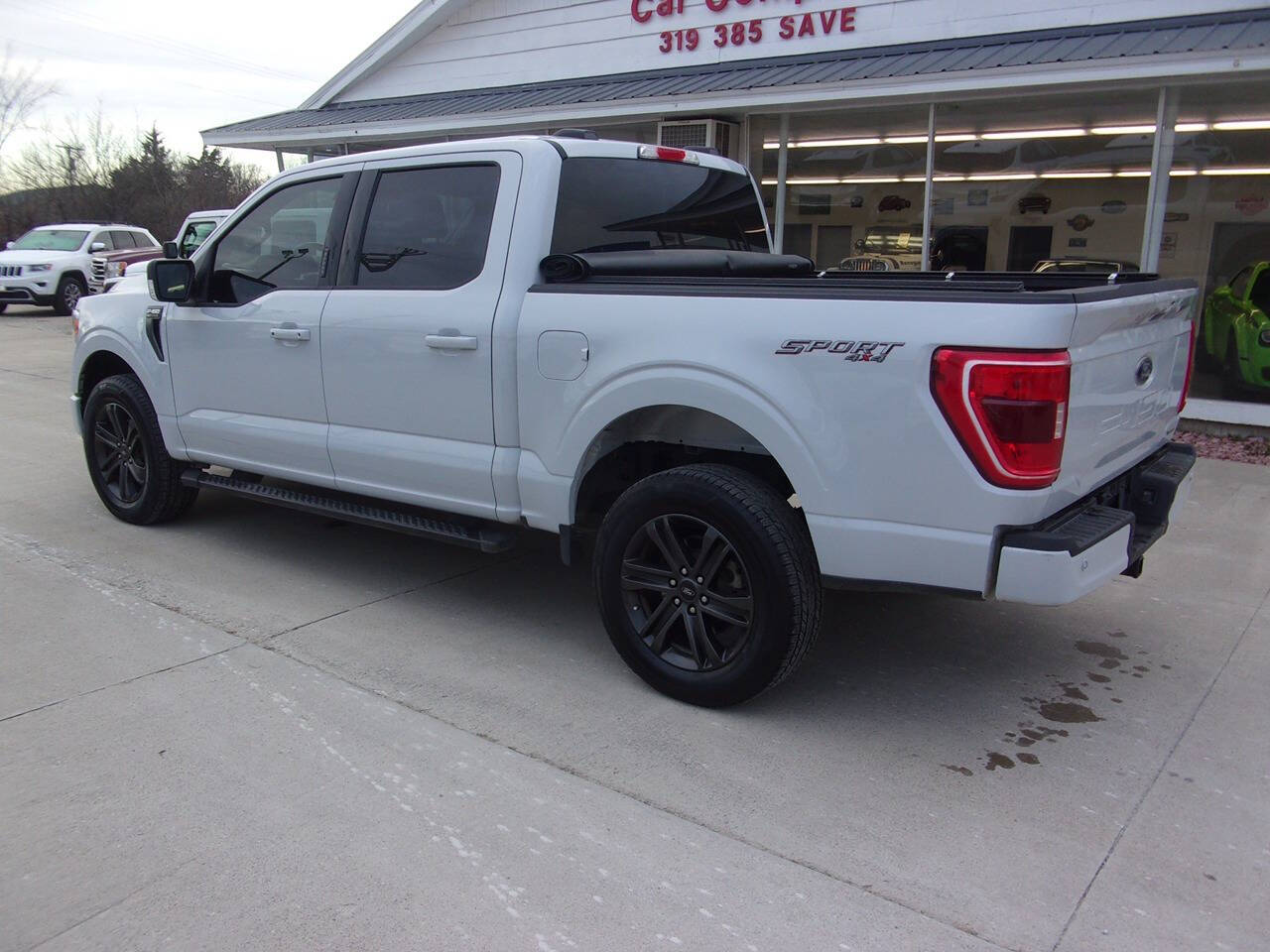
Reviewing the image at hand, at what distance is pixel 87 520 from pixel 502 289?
3643mm

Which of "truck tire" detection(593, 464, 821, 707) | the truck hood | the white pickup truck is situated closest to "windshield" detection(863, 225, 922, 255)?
the white pickup truck

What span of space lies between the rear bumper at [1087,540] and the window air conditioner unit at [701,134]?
27.5 feet

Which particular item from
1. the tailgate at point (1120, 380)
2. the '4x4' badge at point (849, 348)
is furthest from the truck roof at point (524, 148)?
the tailgate at point (1120, 380)

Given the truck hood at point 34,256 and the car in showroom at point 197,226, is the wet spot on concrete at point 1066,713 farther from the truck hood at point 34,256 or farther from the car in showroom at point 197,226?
the truck hood at point 34,256

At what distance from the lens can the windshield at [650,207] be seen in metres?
4.22

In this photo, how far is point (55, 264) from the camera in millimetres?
19703

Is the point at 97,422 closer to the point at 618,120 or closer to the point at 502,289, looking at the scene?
the point at 502,289

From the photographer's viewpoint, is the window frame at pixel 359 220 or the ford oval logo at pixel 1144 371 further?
the window frame at pixel 359 220

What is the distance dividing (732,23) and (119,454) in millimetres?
8419

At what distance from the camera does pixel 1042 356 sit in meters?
2.88

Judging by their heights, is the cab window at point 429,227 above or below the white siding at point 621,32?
below

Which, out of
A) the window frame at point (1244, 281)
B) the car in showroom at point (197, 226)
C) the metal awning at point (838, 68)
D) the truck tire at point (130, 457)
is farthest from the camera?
the car in showroom at point (197, 226)

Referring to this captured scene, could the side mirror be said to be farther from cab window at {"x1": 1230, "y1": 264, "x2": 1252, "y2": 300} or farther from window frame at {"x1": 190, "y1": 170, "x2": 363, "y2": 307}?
cab window at {"x1": 1230, "y1": 264, "x2": 1252, "y2": 300}

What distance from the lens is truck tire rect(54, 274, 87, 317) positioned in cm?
1989
